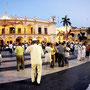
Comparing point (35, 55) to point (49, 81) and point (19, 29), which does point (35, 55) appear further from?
point (19, 29)

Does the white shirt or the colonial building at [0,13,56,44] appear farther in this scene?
the colonial building at [0,13,56,44]

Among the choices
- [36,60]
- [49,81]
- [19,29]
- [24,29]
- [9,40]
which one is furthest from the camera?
[19,29]

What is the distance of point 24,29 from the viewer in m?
40.7

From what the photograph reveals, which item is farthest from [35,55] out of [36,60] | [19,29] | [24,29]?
[19,29]

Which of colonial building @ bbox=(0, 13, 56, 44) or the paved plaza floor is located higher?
colonial building @ bbox=(0, 13, 56, 44)

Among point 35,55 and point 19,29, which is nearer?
point 35,55

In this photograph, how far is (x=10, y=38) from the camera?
40.3 metres

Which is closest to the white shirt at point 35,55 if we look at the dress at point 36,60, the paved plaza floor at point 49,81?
the dress at point 36,60

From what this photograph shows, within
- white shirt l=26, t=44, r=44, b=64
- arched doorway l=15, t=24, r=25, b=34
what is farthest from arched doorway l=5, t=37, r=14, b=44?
white shirt l=26, t=44, r=44, b=64

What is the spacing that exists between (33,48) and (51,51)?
10.8 feet

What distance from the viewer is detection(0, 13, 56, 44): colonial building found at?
38213mm

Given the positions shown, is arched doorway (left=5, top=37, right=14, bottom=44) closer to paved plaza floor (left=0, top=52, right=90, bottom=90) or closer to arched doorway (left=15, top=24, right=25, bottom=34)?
arched doorway (left=15, top=24, right=25, bottom=34)

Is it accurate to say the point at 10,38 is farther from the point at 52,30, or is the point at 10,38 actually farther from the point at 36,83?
the point at 36,83

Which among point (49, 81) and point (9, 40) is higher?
point (9, 40)
